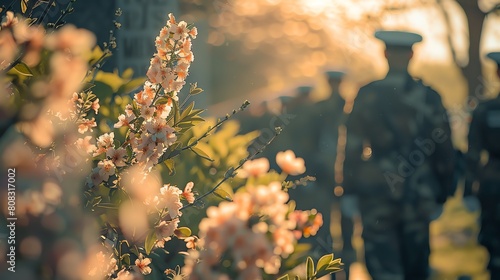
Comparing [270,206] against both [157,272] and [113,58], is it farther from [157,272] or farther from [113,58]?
[113,58]

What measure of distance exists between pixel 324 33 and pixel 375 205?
22.5m

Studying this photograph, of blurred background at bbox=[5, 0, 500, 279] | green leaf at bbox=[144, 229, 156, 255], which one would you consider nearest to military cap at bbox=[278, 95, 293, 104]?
blurred background at bbox=[5, 0, 500, 279]

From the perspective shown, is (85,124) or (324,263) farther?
(85,124)

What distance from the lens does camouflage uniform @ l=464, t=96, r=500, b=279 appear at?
6875 millimetres

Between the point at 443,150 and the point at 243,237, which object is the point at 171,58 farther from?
the point at 443,150

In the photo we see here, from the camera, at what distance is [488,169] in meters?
6.97

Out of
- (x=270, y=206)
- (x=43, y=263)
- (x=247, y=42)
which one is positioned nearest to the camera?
(x=43, y=263)

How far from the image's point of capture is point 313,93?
329 inches

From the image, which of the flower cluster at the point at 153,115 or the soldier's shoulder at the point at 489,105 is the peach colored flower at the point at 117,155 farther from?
the soldier's shoulder at the point at 489,105

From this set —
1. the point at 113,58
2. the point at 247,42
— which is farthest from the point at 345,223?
the point at 247,42

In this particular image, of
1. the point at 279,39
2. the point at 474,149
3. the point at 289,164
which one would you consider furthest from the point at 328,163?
the point at 279,39

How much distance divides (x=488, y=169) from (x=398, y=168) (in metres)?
1.08

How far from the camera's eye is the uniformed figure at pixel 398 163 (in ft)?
20.8

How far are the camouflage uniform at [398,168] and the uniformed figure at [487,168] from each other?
478mm
